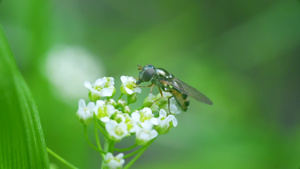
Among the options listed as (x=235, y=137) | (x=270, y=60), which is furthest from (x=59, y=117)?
(x=270, y=60)

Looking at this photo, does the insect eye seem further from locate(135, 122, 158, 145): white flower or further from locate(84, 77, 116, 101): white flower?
locate(135, 122, 158, 145): white flower

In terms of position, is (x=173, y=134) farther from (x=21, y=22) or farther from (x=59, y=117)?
(x=21, y=22)

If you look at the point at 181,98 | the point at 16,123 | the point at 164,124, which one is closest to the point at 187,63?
the point at 181,98

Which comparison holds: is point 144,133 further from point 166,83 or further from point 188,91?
point 188,91

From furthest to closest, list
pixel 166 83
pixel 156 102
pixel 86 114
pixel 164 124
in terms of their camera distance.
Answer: pixel 166 83, pixel 156 102, pixel 164 124, pixel 86 114

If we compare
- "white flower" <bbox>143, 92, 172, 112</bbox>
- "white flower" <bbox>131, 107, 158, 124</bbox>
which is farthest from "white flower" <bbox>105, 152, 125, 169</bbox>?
"white flower" <bbox>143, 92, 172, 112</bbox>

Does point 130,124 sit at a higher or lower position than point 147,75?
lower

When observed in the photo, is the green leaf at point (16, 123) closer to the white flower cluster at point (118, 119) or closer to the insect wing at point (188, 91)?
the white flower cluster at point (118, 119)

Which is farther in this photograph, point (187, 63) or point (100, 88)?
point (187, 63)
